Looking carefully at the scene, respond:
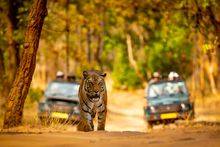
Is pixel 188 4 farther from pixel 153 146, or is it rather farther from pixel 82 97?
pixel 153 146

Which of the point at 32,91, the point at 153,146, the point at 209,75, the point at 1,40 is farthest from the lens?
the point at 209,75

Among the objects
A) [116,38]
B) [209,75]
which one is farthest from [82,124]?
[116,38]

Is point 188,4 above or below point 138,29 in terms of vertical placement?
below

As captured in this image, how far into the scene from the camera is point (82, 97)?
14.1 metres

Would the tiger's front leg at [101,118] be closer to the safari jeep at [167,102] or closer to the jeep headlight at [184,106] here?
the safari jeep at [167,102]

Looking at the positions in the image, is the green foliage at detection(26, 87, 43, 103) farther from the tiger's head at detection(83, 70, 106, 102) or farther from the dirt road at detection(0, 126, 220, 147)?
the dirt road at detection(0, 126, 220, 147)

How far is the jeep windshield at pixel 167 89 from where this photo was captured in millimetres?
23875

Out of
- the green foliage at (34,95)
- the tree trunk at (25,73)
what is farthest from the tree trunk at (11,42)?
the tree trunk at (25,73)

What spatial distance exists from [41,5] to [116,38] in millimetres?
39605

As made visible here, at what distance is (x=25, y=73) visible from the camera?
14367 mm

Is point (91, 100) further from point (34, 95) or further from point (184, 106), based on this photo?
point (34, 95)

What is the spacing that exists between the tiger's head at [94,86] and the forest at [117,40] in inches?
53.7

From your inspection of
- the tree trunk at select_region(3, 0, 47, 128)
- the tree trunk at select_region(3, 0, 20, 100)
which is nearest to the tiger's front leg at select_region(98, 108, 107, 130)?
the tree trunk at select_region(3, 0, 47, 128)

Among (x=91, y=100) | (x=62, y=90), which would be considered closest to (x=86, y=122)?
(x=91, y=100)
